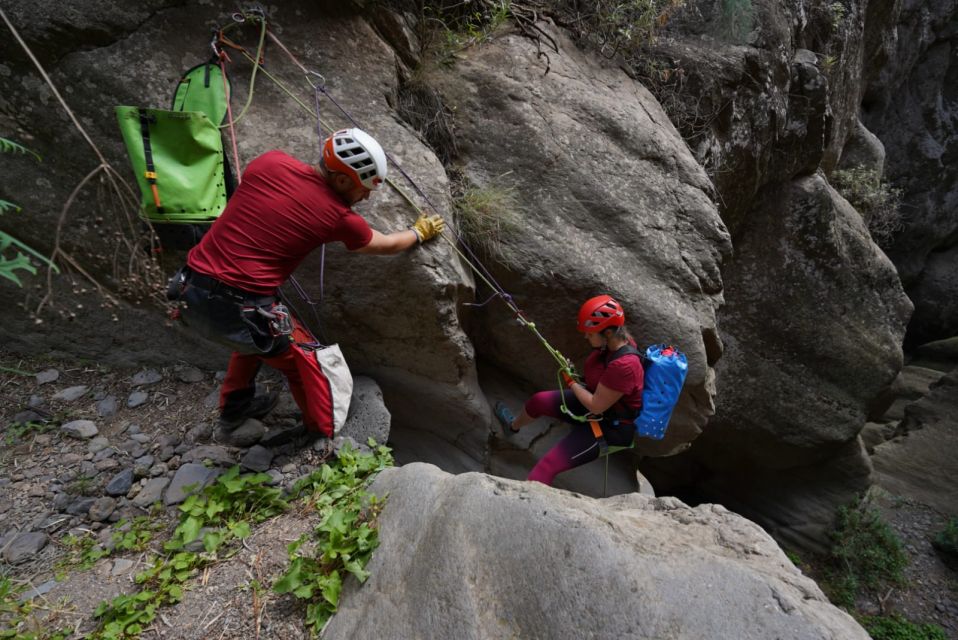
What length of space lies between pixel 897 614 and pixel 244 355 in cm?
1065

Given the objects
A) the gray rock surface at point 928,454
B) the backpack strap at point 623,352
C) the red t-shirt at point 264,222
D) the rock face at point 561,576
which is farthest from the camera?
the gray rock surface at point 928,454

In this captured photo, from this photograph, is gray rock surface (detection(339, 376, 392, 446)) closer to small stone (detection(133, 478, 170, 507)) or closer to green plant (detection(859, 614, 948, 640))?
small stone (detection(133, 478, 170, 507))

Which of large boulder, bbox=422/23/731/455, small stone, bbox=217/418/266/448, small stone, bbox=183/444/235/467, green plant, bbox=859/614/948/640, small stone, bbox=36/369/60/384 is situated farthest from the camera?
green plant, bbox=859/614/948/640

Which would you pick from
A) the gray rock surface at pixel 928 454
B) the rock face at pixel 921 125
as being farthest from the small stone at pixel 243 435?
the rock face at pixel 921 125

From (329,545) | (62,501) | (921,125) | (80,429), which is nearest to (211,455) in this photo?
(62,501)

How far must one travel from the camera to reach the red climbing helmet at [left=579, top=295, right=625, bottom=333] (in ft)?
12.4

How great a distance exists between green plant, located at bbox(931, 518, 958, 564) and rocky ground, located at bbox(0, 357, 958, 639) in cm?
1056

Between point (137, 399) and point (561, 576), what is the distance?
324 centimetres

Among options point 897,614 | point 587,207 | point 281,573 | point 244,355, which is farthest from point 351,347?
point 897,614

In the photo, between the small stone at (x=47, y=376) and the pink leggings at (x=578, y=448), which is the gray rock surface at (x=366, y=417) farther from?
the small stone at (x=47, y=376)

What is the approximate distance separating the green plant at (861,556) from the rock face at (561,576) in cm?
851

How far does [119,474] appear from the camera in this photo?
3.10 m

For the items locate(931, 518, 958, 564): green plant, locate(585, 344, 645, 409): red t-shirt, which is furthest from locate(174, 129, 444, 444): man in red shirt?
locate(931, 518, 958, 564): green plant

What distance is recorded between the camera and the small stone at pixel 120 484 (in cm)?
301
